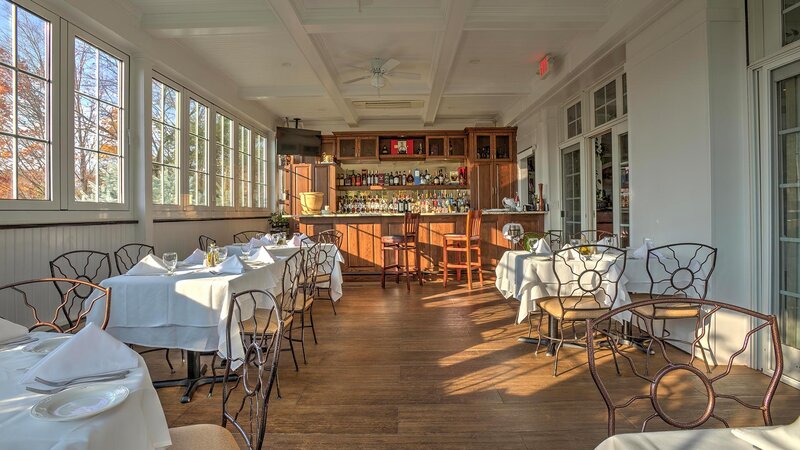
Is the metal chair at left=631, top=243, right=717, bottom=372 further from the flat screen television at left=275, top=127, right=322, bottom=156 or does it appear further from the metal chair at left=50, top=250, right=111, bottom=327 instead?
the flat screen television at left=275, top=127, right=322, bottom=156

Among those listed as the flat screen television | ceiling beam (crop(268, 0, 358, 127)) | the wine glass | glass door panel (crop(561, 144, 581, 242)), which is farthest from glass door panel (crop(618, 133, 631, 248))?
the flat screen television

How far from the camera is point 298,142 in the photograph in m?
8.32

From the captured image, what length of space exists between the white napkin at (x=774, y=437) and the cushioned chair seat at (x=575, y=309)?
2.21m

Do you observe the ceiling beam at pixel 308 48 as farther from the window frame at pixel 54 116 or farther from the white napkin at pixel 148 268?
the white napkin at pixel 148 268

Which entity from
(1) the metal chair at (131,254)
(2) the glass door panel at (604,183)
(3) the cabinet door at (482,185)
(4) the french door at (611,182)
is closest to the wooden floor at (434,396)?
(1) the metal chair at (131,254)

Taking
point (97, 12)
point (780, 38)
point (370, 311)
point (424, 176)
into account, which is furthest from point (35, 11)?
point (424, 176)

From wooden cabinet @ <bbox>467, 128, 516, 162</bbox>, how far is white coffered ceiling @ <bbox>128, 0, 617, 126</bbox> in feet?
2.07

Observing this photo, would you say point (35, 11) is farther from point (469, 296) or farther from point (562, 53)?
point (562, 53)

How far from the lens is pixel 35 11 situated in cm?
324

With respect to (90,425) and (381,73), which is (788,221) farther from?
(381,73)

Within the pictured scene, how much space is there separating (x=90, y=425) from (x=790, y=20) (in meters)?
4.26

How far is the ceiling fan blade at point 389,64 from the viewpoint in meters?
5.55

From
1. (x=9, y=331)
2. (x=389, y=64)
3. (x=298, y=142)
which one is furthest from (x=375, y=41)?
(x=9, y=331)

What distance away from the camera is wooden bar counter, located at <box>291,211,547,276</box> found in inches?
276
